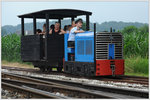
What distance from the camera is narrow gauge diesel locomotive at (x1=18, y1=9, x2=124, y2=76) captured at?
12234mm

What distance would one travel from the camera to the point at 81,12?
602 inches

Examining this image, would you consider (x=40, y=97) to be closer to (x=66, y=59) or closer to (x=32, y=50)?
(x=66, y=59)

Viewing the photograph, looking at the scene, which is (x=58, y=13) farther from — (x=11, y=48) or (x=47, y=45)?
(x=11, y=48)

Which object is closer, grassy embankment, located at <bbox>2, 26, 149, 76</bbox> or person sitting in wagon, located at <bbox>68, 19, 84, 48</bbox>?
person sitting in wagon, located at <bbox>68, 19, 84, 48</bbox>

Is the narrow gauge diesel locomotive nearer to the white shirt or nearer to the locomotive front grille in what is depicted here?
the locomotive front grille

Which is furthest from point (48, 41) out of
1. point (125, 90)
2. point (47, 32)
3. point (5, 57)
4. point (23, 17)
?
point (5, 57)

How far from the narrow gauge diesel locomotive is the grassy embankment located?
270 centimetres

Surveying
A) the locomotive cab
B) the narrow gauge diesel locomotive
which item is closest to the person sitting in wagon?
the narrow gauge diesel locomotive

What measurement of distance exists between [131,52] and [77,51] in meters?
6.31

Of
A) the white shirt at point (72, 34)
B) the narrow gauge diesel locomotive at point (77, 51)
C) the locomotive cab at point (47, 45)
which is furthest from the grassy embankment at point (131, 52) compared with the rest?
the white shirt at point (72, 34)

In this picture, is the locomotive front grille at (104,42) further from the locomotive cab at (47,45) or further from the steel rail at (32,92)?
the steel rail at (32,92)

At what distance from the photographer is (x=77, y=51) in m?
13.4

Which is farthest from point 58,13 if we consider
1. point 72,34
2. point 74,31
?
point 74,31

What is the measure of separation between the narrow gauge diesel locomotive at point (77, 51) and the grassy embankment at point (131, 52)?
270 centimetres
